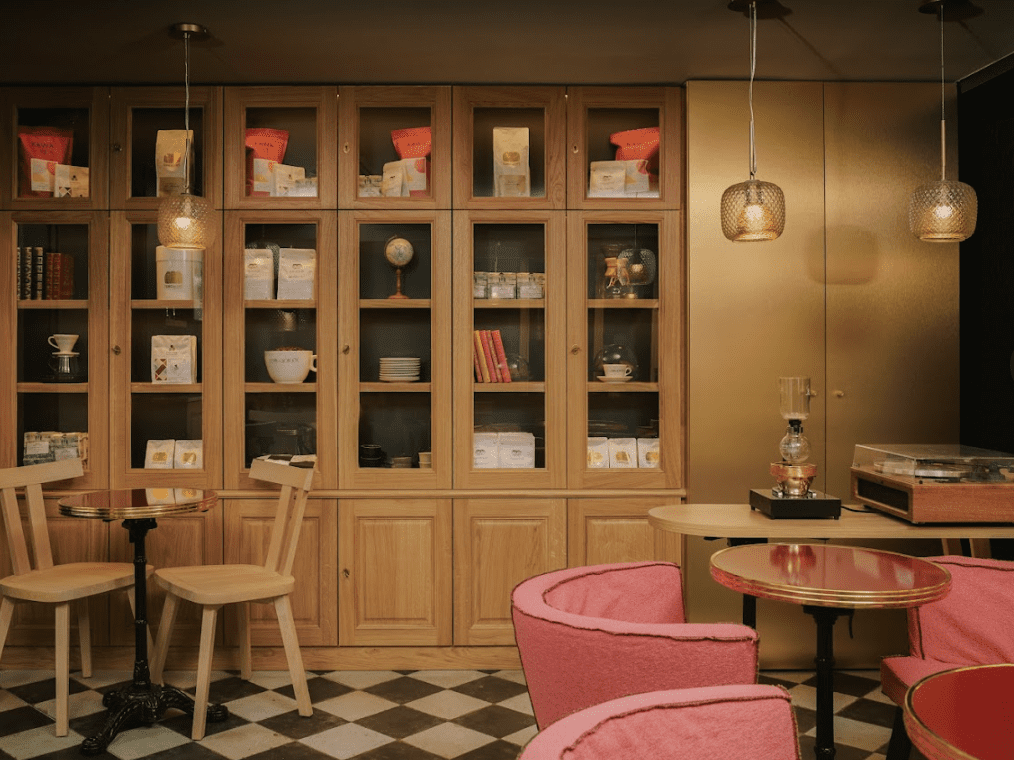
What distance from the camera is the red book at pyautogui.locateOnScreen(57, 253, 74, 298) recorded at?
430 cm

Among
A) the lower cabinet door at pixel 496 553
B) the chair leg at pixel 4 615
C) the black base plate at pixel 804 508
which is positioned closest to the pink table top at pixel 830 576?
the black base plate at pixel 804 508

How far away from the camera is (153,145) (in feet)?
14.1

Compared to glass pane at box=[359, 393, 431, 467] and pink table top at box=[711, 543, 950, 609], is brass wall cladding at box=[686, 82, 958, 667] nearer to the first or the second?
glass pane at box=[359, 393, 431, 467]

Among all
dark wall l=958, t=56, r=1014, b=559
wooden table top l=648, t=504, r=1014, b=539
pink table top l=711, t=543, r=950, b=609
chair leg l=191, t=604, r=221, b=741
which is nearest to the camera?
pink table top l=711, t=543, r=950, b=609

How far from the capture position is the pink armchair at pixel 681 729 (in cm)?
131

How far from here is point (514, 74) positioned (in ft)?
13.5

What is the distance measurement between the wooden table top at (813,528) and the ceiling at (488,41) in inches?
73.1

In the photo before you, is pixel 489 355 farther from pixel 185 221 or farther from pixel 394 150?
pixel 185 221

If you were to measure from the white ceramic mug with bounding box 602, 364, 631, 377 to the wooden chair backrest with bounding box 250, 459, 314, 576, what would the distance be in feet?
4.70

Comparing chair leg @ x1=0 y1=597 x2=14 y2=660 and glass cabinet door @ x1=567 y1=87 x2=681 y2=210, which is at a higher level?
glass cabinet door @ x1=567 y1=87 x2=681 y2=210

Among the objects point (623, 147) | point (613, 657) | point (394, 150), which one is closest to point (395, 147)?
point (394, 150)

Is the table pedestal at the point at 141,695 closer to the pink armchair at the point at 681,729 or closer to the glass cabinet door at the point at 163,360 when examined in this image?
the glass cabinet door at the point at 163,360

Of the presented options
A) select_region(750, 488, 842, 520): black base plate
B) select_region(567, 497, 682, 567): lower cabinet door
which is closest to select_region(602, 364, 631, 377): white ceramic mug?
select_region(567, 497, 682, 567): lower cabinet door

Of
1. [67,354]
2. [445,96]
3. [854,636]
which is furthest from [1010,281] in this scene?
[67,354]
